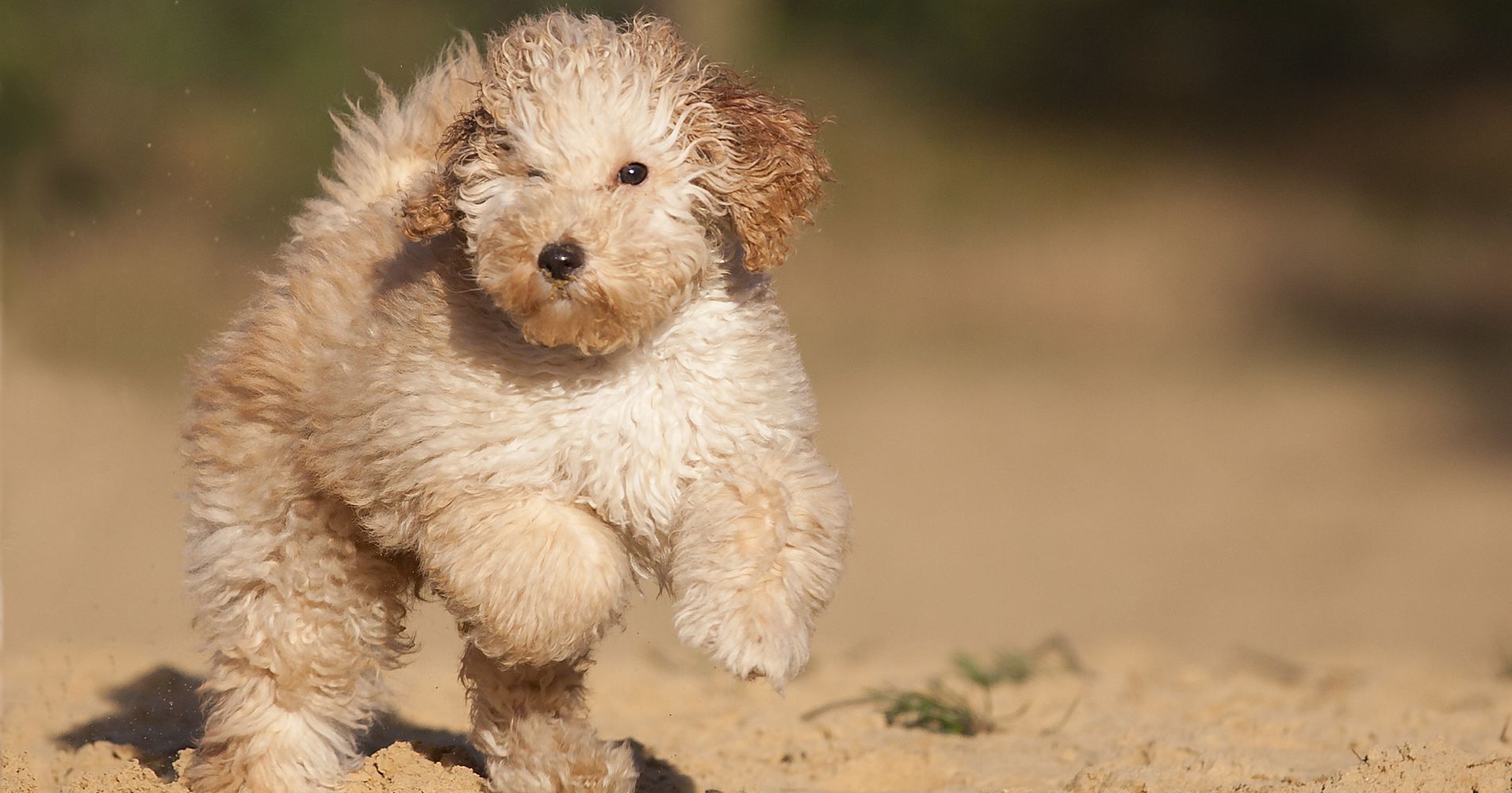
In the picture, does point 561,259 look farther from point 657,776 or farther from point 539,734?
point 657,776

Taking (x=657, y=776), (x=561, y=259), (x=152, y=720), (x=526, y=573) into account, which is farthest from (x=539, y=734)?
(x=152, y=720)

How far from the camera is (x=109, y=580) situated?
741 cm

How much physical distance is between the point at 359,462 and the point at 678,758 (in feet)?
6.83

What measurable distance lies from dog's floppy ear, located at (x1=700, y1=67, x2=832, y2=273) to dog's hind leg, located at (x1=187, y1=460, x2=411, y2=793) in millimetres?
1338

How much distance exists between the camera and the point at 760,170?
3863mm

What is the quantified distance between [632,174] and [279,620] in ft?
5.29

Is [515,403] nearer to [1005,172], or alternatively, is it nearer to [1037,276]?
[1037,276]

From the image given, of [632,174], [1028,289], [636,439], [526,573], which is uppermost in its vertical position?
[1028,289]

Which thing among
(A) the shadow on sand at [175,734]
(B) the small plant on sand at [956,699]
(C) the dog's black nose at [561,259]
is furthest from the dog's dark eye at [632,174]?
(B) the small plant on sand at [956,699]

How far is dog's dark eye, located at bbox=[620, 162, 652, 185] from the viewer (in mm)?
3725

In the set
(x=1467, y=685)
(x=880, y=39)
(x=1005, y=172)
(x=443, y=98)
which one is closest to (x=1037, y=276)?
(x=1005, y=172)

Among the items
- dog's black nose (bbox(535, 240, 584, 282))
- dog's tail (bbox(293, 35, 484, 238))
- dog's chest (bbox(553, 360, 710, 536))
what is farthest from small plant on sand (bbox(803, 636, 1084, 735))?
dog's black nose (bbox(535, 240, 584, 282))

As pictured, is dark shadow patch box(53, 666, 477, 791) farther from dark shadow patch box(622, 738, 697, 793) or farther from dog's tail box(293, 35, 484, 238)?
dog's tail box(293, 35, 484, 238)

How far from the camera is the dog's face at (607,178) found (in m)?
3.55
